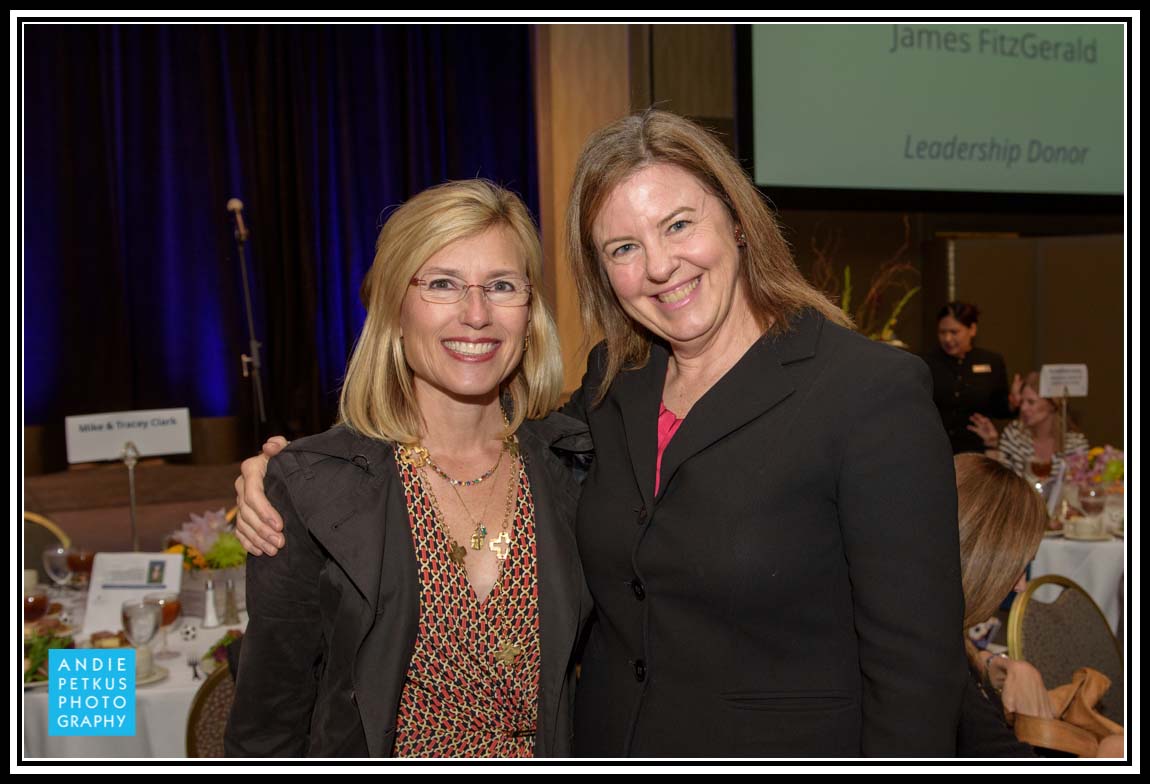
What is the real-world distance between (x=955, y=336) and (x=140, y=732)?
5.15 meters

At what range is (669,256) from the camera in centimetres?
166

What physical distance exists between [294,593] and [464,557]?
1.00 ft

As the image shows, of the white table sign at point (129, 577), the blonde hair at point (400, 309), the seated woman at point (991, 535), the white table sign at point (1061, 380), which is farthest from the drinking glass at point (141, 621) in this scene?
the white table sign at point (1061, 380)

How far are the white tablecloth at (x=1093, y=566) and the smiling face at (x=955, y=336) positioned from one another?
6.75ft

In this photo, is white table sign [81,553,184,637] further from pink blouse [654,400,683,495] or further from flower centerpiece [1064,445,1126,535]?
flower centerpiece [1064,445,1126,535]

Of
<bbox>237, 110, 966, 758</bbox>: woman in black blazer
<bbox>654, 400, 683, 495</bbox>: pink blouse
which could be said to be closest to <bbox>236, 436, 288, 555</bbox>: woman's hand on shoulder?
<bbox>237, 110, 966, 758</bbox>: woman in black blazer

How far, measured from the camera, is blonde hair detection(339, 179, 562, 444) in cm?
175

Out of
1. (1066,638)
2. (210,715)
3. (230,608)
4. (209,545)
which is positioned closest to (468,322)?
(210,715)

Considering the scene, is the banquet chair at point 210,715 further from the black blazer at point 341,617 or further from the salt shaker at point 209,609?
the black blazer at point 341,617

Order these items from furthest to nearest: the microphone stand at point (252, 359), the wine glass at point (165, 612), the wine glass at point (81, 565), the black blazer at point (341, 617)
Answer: the microphone stand at point (252, 359) < the wine glass at point (81, 565) < the wine glass at point (165, 612) < the black blazer at point (341, 617)

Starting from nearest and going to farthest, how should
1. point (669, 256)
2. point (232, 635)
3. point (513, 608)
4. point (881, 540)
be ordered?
1. point (881, 540)
2. point (669, 256)
3. point (513, 608)
4. point (232, 635)

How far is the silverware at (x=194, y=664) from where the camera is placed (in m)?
2.64

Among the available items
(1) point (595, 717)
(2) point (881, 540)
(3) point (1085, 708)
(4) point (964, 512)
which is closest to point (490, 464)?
(1) point (595, 717)

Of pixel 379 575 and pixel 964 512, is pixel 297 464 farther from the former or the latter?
pixel 964 512
